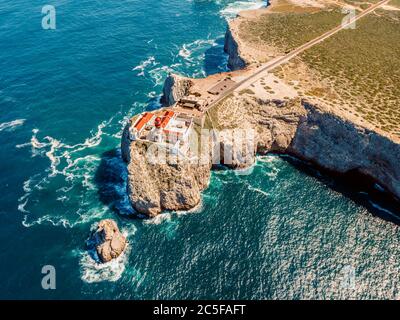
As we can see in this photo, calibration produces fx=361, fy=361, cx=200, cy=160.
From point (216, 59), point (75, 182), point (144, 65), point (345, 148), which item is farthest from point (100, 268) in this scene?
point (216, 59)

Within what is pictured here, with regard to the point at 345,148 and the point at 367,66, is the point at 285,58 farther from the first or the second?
the point at 345,148

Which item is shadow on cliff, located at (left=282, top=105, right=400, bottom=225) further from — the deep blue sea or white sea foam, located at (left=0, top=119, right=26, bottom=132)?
white sea foam, located at (left=0, top=119, right=26, bottom=132)

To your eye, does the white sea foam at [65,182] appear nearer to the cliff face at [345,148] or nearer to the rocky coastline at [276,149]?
the rocky coastline at [276,149]

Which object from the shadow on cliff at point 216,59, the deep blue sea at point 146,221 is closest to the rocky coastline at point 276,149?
the deep blue sea at point 146,221

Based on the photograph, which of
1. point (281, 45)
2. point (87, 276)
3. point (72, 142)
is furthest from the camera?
point (281, 45)

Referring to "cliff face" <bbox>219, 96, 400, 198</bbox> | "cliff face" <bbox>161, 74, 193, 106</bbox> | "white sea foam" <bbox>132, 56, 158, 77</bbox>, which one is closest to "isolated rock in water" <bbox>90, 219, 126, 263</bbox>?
"cliff face" <bbox>219, 96, 400, 198</bbox>
